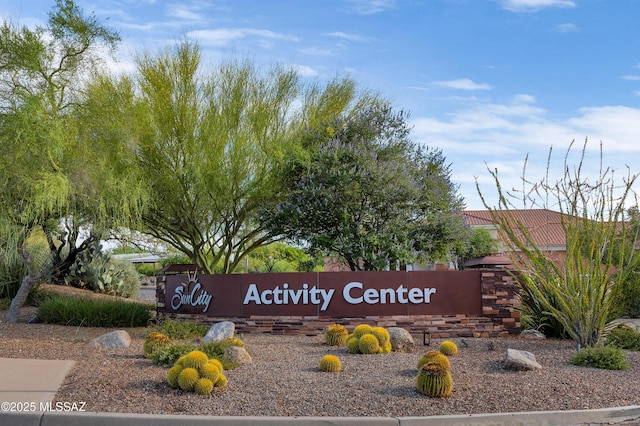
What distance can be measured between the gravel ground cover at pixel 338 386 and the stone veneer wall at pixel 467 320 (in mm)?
3011

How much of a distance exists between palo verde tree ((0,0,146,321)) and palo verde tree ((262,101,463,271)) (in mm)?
4892

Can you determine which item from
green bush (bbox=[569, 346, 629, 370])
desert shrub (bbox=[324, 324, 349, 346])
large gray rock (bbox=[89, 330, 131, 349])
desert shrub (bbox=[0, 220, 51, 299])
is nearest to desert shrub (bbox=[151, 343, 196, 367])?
large gray rock (bbox=[89, 330, 131, 349])

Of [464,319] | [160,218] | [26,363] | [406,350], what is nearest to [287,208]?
[160,218]

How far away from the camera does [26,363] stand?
393 inches

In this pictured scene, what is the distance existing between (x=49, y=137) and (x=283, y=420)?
8655 millimetres

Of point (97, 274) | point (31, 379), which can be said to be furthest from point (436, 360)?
point (97, 274)

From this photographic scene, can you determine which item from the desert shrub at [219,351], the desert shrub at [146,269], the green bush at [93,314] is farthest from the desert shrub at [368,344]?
the desert shrub at [146,269]

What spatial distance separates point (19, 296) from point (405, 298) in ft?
31.4

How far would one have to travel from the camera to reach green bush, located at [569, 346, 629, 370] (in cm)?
1020

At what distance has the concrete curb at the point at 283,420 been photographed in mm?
7027

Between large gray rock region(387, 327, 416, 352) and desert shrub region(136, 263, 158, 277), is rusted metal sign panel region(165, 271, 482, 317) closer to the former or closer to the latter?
large gray rock region(387, 327, 416, 352)

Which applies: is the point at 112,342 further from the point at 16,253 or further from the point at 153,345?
the point at 16,253

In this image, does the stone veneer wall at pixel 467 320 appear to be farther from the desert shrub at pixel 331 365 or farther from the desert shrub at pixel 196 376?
the desert shrub at pixel 196 376

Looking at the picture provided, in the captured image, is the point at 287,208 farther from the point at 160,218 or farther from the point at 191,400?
the point at 191,400
